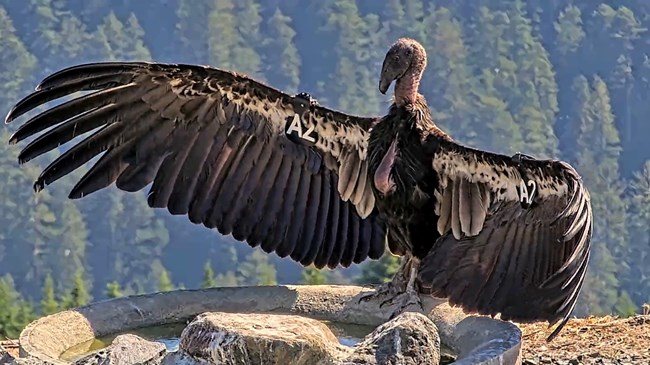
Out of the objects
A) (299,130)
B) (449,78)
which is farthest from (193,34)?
(299,130)

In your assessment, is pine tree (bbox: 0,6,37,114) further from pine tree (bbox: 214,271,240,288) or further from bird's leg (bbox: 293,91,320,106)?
bird's leg (bbox: 293,91,320,106)

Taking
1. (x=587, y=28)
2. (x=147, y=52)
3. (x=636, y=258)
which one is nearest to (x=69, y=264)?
(x=147, y=52)

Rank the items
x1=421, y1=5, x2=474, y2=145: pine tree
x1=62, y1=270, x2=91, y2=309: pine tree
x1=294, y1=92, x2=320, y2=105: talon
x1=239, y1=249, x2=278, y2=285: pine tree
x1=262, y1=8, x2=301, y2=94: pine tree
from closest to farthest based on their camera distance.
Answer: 1. x1=294, y1=92, x2=320, y2=105: talon
2. x1=62, y1=270, x2=91, y2=309: pine tree
3. x1=239, y1=249, x2=278, y2=285: pine tree
4. x1=421, y1=5, x2=474, y2=145: pine tree
5. x1=262, y1=8, x2=301, y2=94: pine tree

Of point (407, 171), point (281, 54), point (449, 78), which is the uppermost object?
point (281, 54)

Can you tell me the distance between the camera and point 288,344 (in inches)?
172

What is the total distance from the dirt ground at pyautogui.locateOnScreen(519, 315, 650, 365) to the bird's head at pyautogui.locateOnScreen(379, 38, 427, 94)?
169 cm

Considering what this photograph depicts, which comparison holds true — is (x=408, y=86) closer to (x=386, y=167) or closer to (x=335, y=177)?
(x=386, y=167)

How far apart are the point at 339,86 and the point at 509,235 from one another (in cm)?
6587

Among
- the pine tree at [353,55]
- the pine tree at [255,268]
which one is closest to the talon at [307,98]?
the pine tree at [255,268]

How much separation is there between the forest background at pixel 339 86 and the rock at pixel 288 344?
4546 centimetres

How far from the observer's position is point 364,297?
6.11 m

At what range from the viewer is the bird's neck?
628cm

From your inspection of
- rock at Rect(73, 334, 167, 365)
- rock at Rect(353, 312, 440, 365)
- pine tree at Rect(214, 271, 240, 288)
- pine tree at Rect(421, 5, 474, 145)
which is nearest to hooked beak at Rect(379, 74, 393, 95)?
rock at Rect(353, 312, 440, 365)

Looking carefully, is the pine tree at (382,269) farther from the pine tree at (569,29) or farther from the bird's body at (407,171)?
the pine tree at (569,29)
